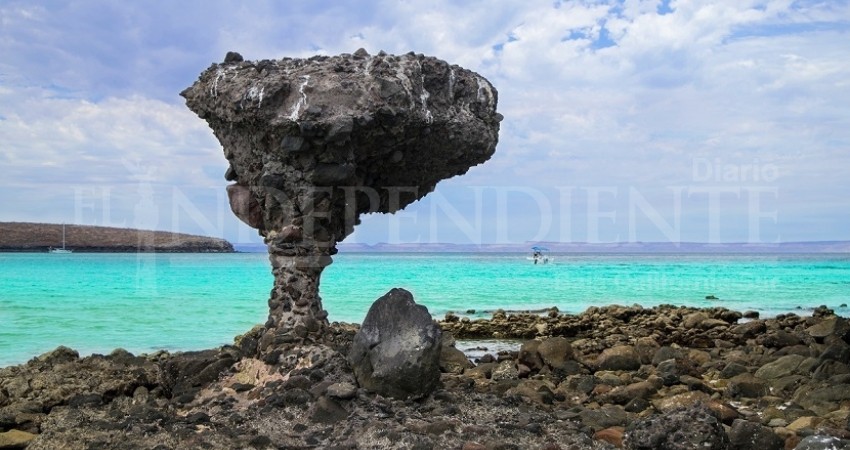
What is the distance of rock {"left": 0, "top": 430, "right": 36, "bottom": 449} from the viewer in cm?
746

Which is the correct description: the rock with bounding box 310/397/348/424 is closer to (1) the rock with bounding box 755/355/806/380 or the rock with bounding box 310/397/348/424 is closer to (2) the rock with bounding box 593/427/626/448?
(2) the rock with bounding box 593/427/626/448

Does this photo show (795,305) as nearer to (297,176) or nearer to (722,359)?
(722,359)

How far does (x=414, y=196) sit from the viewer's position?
34.1ft

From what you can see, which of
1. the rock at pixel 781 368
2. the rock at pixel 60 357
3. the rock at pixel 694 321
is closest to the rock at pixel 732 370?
the rock at pixel 781 368

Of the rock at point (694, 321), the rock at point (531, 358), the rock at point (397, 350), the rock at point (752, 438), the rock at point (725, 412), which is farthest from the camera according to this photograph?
the rock at point (694, 321)

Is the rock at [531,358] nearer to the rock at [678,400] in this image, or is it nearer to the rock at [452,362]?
the rock at [452,362]

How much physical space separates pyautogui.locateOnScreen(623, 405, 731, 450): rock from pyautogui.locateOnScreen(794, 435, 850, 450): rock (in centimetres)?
62

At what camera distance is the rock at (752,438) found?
22.6 ft

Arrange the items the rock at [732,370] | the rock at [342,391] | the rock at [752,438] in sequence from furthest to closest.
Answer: the rock at [732,370], the rock at [342,391], the rock at [752,438]

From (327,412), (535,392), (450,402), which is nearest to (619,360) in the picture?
(535,392)

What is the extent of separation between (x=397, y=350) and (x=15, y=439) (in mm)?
3789

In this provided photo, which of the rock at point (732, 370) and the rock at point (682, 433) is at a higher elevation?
the rock at point (682, 433)

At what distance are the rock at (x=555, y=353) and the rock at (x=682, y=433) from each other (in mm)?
5215

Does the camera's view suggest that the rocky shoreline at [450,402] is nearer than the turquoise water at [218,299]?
Yes
